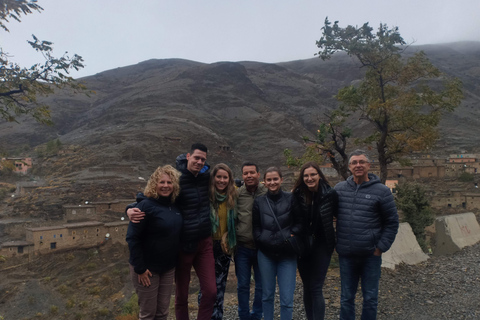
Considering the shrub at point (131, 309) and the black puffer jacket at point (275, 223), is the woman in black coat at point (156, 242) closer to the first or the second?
the black puffer jacket at point (275, 223)

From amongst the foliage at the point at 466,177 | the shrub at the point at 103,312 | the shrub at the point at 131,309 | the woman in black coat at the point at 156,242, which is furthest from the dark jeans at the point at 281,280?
the foliage at the point at 466,177

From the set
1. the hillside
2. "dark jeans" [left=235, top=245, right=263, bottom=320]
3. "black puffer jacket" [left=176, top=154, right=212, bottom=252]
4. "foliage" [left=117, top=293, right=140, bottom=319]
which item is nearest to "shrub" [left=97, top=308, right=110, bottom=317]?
"foliage" [left=117, top=293, right=140, bottom=319]

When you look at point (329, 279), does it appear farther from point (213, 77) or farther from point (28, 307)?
point (213, 77)

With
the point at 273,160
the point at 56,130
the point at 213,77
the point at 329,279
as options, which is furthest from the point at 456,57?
the point at 329,279

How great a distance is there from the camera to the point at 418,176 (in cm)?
3650

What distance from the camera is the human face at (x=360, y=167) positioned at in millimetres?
3352

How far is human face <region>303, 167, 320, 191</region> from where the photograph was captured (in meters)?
3.40

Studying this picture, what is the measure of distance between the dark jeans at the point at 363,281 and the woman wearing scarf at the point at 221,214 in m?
1.20

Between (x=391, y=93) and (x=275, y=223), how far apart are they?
9.73 meters

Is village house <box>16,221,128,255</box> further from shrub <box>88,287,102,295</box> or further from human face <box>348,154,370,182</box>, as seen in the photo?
human face <box>348,154,370,182</box>

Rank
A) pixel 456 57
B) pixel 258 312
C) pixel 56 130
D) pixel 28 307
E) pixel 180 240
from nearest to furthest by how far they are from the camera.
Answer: pixel 180 240 → pixel 258 312 → pixel 28 307 → pixel 56 130 → pixel 456 57

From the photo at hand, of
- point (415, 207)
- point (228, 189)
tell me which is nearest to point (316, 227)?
point (228, 189)

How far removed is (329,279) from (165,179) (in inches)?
173

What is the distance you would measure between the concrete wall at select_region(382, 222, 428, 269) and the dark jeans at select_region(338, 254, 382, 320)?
3405 millimetres
